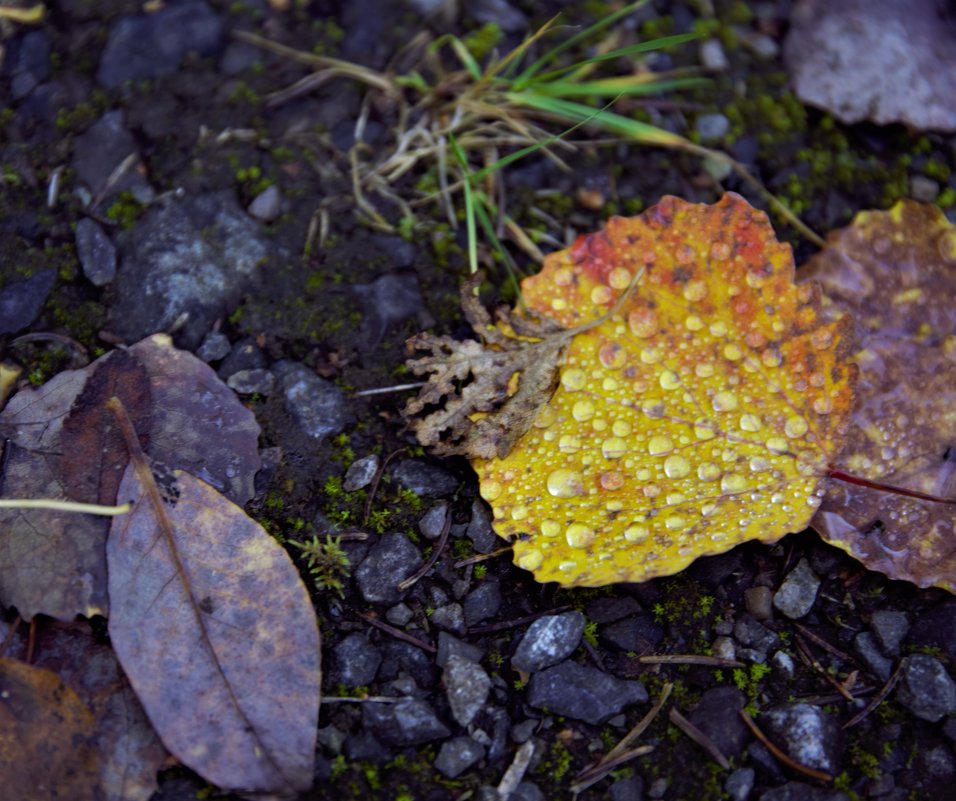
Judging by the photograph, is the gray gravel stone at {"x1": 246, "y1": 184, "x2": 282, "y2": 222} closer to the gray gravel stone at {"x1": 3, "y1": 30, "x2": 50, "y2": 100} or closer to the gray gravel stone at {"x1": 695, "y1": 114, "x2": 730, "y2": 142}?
the gray gravel stone at {"x1": 3, "y1": 30, "x2": 50, "y2": 100}

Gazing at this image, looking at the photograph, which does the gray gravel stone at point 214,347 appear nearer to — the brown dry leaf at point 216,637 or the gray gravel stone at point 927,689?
the brown dry leaf at point 216,637

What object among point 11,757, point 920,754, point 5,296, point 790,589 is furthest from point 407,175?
point 920,754

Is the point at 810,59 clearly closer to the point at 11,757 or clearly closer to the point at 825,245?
the point at 825,245

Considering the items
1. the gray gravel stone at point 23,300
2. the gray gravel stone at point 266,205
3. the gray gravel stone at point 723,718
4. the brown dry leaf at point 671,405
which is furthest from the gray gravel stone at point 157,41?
the gray gravel stone at point 723,718

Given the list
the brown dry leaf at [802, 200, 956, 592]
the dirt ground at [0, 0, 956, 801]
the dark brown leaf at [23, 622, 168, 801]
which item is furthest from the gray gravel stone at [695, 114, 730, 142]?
the dark brown leaf at [23, 622, 168, 801]

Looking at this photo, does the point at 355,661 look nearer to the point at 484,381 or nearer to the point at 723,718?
the point at 484,381

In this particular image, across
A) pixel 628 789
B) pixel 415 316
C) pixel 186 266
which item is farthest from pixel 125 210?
pixel 628 789
